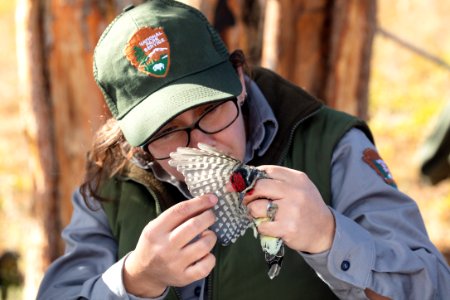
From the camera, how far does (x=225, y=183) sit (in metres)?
1.63

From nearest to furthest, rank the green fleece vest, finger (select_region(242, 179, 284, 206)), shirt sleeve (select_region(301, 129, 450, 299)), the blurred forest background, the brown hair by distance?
1. finger (select_region(242, 179, 284, 206))
2. shirt sleeve (select_region(301, 129, 450, 299))
3. the green fleece vest
4. the brown hair
5. the blurred forest background

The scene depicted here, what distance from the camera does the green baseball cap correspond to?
70.8 inches

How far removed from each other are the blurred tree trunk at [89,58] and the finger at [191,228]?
4.32ft

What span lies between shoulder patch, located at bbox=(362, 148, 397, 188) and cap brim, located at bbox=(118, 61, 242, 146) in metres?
0.38

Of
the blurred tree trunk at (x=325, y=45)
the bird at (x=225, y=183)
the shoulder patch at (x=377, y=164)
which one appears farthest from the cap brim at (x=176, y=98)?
the blurred tree trunk at (x=325, y=45)

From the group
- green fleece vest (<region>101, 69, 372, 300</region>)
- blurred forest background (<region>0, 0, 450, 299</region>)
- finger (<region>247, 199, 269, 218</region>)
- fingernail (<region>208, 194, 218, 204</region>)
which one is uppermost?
finger (<region>247, 199, 269, 218</region>)

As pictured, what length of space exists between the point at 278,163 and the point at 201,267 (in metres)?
0.48

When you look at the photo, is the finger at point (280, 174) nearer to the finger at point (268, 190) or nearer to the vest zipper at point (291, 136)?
the finger at point (268, 190)

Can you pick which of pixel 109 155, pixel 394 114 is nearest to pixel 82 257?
pixel 109 155

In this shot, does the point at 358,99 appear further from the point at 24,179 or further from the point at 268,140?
the point at 24,179

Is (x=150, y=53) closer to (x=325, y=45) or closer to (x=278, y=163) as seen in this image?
(x=278, y=163)

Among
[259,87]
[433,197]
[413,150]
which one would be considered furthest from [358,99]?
[413,150]

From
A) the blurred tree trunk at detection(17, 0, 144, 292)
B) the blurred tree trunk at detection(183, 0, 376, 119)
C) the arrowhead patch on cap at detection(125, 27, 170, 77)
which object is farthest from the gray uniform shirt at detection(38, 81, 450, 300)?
the blurred tree trunk at detection(183, 0, 376, 119)

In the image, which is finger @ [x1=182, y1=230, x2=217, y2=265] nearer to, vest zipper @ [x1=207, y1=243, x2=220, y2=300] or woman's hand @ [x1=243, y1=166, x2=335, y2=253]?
woman's hand @ [x1=243, y1=166, x2=335, y2=253]
